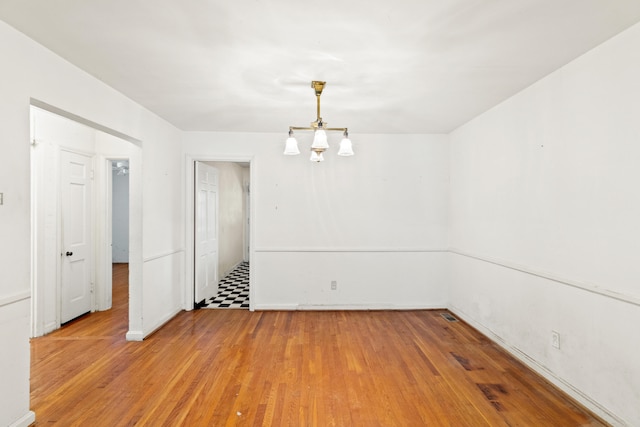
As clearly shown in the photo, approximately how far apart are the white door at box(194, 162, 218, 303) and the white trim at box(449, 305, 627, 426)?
142 inches

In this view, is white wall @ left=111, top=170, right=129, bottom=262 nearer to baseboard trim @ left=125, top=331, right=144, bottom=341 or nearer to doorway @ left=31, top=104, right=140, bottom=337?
doorway @ left=31, top=104, right=140, bottom=337

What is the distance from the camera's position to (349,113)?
333 centimetres

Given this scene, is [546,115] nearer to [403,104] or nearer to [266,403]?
→ [403,104]

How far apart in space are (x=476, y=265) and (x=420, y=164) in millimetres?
1532

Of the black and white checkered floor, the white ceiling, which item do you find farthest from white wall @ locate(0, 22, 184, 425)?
the black and white checkered floor

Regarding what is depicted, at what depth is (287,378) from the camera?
8.07 ft

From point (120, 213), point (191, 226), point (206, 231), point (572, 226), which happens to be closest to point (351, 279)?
point (206, 231)

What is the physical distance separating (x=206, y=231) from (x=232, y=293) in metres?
1.18

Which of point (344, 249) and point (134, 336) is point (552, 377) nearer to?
point (344, 249)

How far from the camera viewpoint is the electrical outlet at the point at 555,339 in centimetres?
235

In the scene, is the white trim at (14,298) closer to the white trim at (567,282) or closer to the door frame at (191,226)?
the door frame at (191,226)

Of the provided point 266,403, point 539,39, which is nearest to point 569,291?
point 539,39

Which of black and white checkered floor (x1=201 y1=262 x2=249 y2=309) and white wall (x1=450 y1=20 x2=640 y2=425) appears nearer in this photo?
white wall (x1=450 y1=20 x2=640 y2=425)

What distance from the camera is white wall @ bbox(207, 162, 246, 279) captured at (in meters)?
5.76
